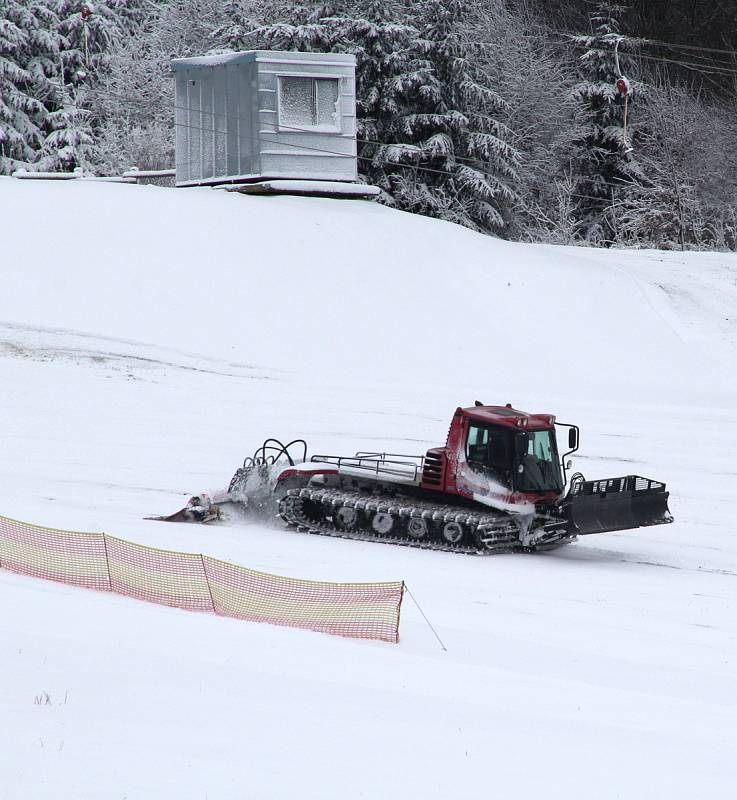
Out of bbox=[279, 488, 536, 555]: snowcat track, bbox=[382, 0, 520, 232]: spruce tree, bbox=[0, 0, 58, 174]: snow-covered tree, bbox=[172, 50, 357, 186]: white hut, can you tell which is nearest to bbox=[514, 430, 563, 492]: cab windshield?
bbox=[279, 488, 536, 555]: snowcat track

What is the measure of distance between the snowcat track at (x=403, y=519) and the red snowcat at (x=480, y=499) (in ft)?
0.05

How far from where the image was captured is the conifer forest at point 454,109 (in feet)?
133

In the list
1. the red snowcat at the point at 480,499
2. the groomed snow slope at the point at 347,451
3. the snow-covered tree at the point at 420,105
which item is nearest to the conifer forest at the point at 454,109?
the snow-covered tree at the point at 420,105

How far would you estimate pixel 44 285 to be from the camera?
2692 centimetres

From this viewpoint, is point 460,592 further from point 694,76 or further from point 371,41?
point 694,76

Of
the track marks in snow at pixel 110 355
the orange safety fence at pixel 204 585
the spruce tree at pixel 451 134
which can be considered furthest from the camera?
the spruce tree at pixel 451 134

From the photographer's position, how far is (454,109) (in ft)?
134

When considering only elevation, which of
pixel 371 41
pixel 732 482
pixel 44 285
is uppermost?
pixel 371 41

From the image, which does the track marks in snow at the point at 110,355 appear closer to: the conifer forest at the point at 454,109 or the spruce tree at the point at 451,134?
the conifer forest at the point at 454,109

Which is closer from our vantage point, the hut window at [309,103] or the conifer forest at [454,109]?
the hut window at [309,103]

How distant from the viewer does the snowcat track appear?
14539mm

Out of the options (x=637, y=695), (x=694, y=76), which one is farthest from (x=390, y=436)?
(x=694, y=76)

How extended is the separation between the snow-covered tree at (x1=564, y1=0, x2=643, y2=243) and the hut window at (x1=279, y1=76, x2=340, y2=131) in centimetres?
1687

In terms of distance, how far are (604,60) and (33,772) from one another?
44185mm
